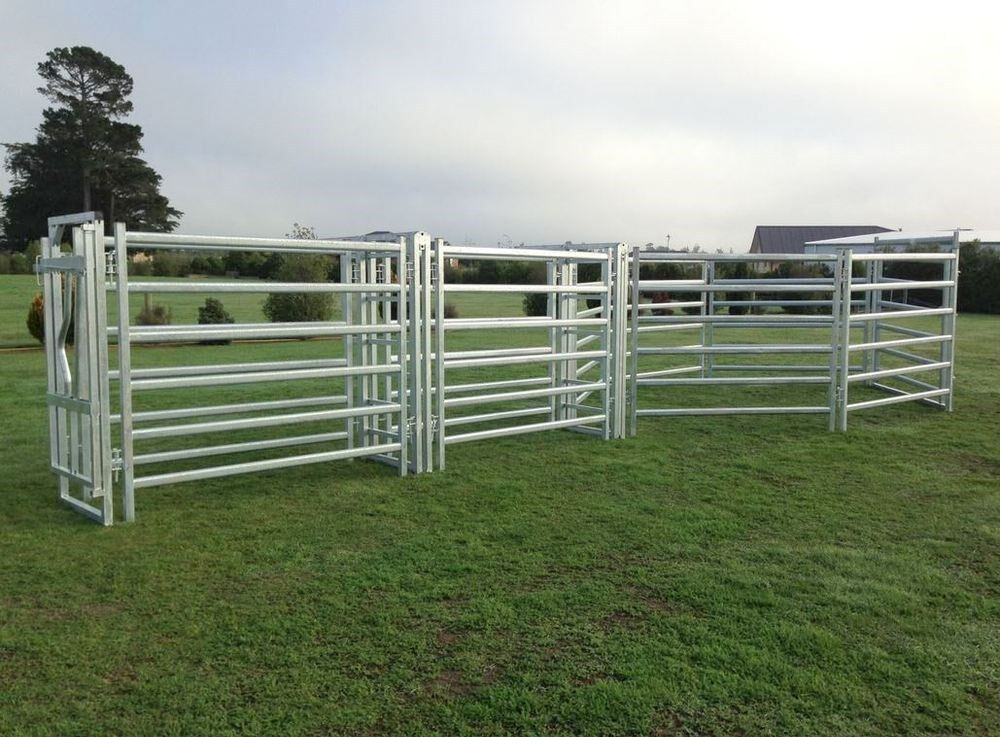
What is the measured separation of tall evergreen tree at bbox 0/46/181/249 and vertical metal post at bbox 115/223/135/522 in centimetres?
4277

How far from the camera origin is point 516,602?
14.0 ft

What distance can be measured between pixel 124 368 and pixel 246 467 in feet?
3.51

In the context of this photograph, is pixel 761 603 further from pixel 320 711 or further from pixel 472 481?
pixel 472 481

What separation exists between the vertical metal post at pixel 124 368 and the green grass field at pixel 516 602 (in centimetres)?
23

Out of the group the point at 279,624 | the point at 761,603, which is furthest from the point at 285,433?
the point at 761,603

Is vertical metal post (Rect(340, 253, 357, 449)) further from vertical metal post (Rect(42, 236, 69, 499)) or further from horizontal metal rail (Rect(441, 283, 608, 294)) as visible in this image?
vertical metal post (Rect(42, 236, 69, 499))

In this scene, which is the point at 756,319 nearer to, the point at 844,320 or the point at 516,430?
the point at 844,320

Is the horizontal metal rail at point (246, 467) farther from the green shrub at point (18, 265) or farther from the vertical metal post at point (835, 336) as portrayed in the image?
the green shrub at point (18, 265)

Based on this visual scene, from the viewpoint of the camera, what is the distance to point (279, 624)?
13.1 ft

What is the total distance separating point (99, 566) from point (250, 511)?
1.20 metres

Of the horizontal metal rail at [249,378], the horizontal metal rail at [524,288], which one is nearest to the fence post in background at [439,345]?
the horizontal metal rail at [524,288]

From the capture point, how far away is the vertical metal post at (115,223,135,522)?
211 inches

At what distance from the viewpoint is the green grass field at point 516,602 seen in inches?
129

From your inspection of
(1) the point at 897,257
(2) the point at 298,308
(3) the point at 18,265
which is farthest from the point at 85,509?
(3) the point at 18,265
